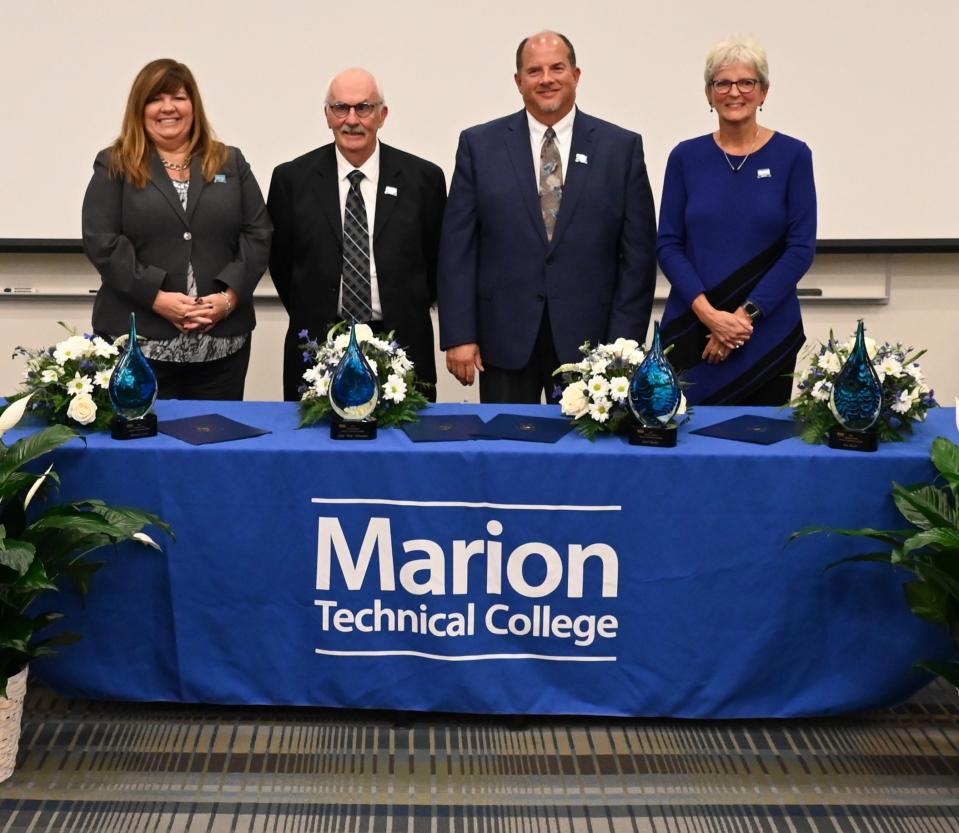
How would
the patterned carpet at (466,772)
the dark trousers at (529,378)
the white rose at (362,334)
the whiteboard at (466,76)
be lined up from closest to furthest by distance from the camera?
the patterned carpet at (466,772), the white rose at (362,334), the dark trousers at (529,378), the whiteboard at (466,76)

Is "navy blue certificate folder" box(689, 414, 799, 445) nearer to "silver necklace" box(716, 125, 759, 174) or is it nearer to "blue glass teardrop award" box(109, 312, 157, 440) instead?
"silver necklace" box(716, 125, 759, 174)

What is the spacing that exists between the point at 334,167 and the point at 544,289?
792 mm

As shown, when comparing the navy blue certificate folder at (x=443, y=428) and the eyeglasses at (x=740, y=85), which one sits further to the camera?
the eyeglasses at (x=740, y=85)

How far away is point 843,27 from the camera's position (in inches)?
169

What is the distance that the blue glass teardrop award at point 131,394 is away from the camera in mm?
2502

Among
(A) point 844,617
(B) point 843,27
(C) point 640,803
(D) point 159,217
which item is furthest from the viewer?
(B) point 843,27

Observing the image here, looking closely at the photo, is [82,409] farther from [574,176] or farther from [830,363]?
[830,363]

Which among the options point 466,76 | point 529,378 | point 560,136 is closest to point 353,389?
point 529,378

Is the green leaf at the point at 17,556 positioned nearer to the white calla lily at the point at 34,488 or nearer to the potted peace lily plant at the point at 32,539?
the potted peace lily plant at the point at 32,539

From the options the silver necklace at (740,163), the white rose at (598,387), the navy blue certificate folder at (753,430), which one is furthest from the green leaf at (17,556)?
the silver necklace at (740,163)

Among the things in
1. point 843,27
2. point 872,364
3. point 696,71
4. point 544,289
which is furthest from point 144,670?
point 843,27

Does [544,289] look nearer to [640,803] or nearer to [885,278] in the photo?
[640,803]

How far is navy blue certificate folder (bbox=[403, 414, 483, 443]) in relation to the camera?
2.53 m

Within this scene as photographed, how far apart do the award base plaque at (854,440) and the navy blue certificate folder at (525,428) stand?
628 millimetres
